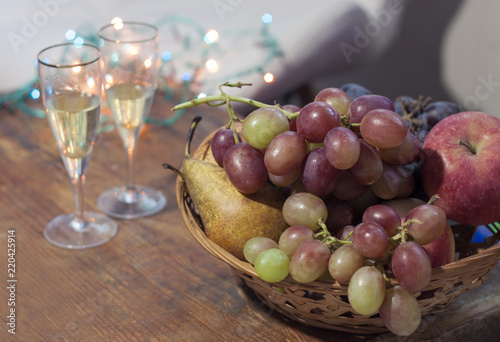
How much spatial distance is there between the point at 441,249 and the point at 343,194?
13 centimetres

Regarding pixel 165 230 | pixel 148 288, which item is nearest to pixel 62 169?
pixel 165 230

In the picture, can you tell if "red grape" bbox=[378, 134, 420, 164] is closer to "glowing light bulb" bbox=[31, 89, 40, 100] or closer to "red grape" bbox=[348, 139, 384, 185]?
"red grape" bbox=[348, 139, 384, 185]

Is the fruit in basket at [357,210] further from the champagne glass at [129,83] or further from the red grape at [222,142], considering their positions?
the champagne glass at [129,83]

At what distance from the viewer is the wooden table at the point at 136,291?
69cm

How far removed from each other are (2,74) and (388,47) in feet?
4.43

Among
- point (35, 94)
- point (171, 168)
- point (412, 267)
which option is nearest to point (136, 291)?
point (171, 168)

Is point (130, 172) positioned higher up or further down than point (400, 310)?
further down

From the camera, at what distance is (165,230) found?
0.91 meters

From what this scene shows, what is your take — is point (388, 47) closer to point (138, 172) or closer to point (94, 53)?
point (138, 172)

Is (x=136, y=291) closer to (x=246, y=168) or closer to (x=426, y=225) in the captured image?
(x=246, y=168)

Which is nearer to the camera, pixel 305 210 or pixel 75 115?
pixel 305 210

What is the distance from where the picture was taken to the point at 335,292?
596mm

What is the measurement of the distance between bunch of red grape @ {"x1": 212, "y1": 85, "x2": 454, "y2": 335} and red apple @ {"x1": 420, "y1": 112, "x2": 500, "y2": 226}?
0.04m

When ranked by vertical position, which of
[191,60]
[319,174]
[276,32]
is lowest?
[191,60]
